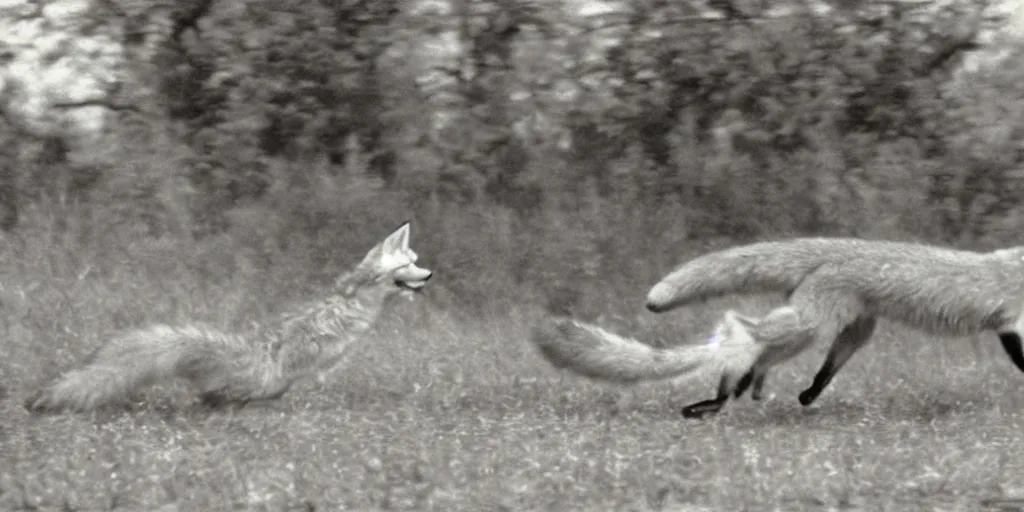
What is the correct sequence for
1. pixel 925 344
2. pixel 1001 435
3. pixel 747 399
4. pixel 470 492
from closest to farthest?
1. pixel 470 492
2. pixel 1001 435
3. pixel 747 399
4. pixel 925 344

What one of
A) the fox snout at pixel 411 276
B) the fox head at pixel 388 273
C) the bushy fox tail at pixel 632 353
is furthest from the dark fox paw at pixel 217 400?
the bushy fox tail at pixel 632 353

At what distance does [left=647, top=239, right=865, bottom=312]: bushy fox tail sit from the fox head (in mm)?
1309

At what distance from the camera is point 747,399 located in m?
9.32

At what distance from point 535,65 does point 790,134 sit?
1.71 metres

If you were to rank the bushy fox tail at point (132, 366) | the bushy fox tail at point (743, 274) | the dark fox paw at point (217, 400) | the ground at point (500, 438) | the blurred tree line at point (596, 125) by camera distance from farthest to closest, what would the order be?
the blurred tree line at point (596, 125), the bushy fox tail at point (743, 274), the dark fox paw at point (217, 400), the bushy fox tail at point (132, 366), the ground at point (500, 438)

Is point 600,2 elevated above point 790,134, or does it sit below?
above

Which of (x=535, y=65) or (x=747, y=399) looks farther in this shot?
(x=535, y=65)

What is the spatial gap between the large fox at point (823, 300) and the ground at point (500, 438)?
239 millimetres

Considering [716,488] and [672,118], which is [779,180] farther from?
[716,488]

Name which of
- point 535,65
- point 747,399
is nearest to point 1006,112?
point 535,65

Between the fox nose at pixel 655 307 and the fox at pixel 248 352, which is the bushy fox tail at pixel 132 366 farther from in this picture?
the fox nose at pixel 655 307

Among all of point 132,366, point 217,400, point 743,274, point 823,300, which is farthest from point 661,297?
point 132,366

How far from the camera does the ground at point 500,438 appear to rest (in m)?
7.11

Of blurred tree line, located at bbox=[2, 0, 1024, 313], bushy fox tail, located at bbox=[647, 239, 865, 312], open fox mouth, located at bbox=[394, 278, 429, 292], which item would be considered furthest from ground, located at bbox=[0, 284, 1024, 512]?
blurred tree line, located at bbox=[2, 0, 1024, 313]
